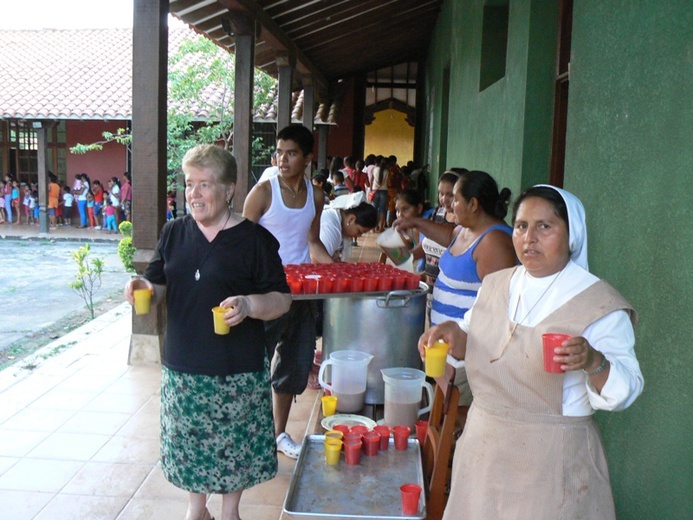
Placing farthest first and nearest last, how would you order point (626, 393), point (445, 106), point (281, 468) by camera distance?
point (445, 106) < point (281, 468) < point (626, 393)

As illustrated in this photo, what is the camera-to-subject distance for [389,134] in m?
26.0

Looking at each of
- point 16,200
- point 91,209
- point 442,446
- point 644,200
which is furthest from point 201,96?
point 442,446

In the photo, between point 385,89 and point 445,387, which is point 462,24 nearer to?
point 445,387

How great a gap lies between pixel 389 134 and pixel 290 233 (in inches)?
892

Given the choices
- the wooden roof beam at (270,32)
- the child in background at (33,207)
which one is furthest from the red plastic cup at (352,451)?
the child in background at (33,207)

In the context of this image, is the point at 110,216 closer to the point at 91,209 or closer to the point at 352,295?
the point at 91,209

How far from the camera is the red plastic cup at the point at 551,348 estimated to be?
1.60 m

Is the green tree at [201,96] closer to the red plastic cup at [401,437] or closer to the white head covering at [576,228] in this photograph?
the red plastic cup at [401,437]

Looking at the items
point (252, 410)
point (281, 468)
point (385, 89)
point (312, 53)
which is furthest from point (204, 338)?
point (385, 89)

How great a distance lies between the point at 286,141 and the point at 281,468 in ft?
5.67

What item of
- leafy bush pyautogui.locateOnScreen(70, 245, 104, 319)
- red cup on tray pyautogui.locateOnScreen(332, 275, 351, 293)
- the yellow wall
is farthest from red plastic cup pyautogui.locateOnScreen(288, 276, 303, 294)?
the yellow wall

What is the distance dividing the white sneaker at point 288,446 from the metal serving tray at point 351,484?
990mm

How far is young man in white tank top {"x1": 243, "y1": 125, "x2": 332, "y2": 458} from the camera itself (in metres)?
3.54

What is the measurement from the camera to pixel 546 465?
179 cm
